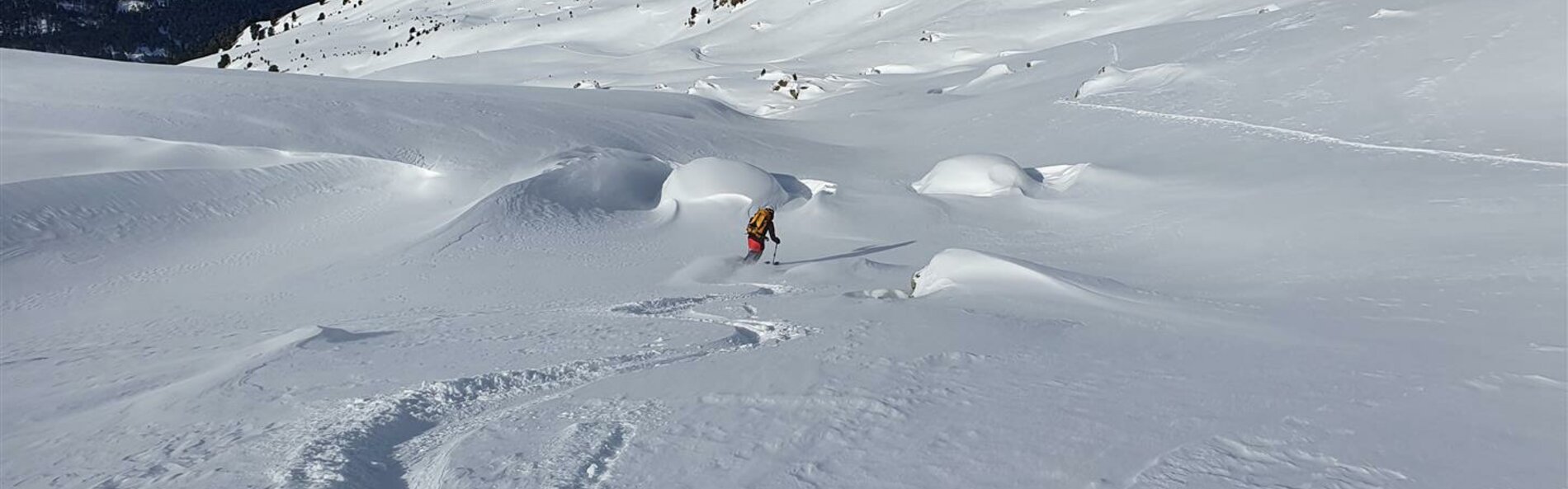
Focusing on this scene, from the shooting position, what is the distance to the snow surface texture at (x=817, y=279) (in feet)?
12.0

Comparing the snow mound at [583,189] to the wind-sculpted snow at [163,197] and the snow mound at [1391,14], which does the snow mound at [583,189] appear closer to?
the wind-sculpted snow at [163,197]

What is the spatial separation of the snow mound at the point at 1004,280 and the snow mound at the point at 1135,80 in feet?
26.7

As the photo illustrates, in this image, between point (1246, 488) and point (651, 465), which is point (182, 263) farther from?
point (1246, 488)

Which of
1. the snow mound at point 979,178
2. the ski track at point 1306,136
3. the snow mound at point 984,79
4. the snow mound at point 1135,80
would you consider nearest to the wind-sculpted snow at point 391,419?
the snow mound at point 979,178

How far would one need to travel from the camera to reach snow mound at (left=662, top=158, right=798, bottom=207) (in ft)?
30.6

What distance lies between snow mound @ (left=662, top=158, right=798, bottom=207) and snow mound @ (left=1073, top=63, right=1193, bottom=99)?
21.1 ft

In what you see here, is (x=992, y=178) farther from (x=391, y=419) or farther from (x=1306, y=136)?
(x=391, y=419)

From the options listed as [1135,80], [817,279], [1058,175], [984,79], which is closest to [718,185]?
[817,279]

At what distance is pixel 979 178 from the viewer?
10047 millimetres

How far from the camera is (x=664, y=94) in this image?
57.0ft

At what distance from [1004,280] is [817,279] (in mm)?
1486

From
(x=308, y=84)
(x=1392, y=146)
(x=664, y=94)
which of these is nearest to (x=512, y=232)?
(x=308, y=84)

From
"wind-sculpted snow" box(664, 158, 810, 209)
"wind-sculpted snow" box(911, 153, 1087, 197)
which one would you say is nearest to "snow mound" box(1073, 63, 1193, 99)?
"wind-sculpted snow" box(911, 153, 1087, 197)

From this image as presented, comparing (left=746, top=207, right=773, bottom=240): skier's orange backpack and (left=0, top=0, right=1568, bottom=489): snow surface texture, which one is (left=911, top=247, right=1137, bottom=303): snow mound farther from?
(left=746, top=207, right=773, bottom=240): skier's orange backpack
